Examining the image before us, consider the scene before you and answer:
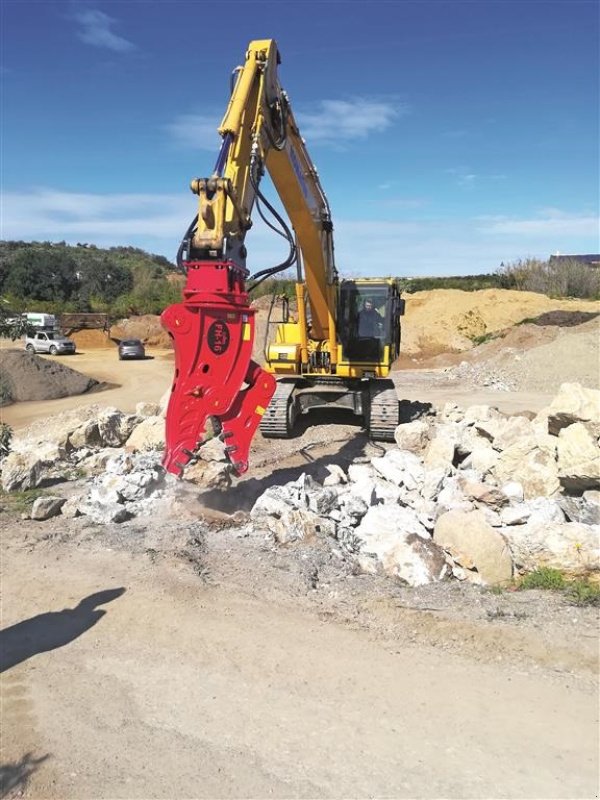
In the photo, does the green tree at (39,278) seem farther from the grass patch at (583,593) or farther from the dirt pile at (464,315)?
the grass patch at (583,593)

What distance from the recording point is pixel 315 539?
5.84 m

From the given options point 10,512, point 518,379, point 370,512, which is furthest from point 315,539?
point 518,379

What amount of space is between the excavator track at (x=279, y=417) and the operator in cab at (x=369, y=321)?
1738 mm

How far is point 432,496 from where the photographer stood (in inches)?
264

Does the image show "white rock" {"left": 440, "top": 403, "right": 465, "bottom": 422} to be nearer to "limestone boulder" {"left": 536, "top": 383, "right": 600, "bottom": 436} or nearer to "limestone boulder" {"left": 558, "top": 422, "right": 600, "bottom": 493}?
"limestone boulder" {"left": 536, "top": 383, "right": 600, "bottom": 436}

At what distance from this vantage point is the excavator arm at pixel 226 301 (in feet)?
19.3

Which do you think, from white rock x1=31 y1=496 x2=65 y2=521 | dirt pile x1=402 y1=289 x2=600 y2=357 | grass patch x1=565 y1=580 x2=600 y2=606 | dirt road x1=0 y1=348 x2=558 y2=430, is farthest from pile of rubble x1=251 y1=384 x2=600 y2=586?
dirt pile x1=402 y1=289 x2=600 y2=357

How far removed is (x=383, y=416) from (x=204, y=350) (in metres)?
4.95

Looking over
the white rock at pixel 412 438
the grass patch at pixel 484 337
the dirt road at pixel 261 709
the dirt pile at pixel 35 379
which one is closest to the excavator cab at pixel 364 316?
the white rock at pixel 412 438

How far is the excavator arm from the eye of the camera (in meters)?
5.88

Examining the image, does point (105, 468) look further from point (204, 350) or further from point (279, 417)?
point (204, 350)

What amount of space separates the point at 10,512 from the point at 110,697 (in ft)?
12.9

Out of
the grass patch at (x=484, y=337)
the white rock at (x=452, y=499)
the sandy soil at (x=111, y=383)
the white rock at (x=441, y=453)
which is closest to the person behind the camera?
the white rock at (x=452, y=499)

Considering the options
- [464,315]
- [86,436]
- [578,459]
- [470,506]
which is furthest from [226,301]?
[464,315]
